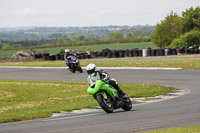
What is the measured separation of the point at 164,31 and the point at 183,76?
154ft

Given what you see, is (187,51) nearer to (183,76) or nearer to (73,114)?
(183,76)

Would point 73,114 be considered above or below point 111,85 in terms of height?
below

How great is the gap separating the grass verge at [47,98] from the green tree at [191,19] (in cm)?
5613

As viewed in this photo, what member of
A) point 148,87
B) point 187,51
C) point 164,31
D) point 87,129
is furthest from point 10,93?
point 164,31

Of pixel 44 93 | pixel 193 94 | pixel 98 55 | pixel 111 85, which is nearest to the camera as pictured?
pixel 111 85

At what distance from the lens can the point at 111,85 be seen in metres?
12.6

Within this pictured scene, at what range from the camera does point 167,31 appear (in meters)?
70.1

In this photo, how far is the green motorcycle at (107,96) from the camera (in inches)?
474

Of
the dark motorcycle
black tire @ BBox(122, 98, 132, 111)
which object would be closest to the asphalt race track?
black tire @ BBox(122, 98, 132, 111)

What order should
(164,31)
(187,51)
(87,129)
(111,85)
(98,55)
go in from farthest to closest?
1. (164,31)
2. (98,55)
3. (187,51)
4. (111,85)
5. (87,129)

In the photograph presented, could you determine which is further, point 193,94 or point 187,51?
point 187,51

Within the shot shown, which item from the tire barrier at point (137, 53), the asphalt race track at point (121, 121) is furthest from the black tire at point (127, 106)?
the tire barrier at point (137, 53)

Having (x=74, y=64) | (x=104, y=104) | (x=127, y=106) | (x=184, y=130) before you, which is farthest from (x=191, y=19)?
(x=184, y=130)

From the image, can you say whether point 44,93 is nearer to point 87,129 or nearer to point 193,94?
point 193,94
